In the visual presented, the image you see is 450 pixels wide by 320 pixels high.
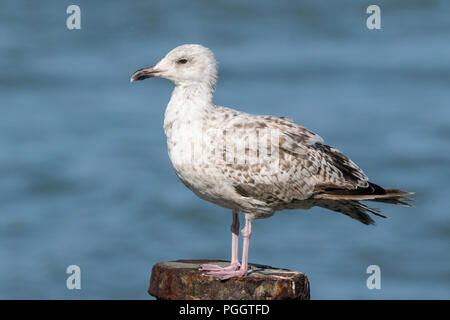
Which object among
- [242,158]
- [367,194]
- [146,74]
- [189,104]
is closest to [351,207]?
[367,194]

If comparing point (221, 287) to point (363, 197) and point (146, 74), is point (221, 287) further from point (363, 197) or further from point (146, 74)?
point (146, 74)

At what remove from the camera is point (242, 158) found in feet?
32.4

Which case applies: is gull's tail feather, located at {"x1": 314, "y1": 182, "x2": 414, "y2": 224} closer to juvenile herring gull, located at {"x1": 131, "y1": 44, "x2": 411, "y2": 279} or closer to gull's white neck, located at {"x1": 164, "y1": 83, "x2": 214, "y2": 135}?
juvenile herring gull, located at {"x1": 131, "y1": 44, "x2": 411, "y2": 279}

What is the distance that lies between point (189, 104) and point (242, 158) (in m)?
0.87

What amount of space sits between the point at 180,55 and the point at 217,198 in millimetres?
1717

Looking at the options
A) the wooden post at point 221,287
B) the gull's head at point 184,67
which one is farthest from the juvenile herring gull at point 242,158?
the wooden post at point 221,287

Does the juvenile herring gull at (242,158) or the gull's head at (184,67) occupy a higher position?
the gull's head at (184,67)

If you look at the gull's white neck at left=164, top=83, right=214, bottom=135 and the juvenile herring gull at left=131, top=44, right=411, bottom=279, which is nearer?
the juvenile herring gull at left=131, top=44, right=411, bottom=279

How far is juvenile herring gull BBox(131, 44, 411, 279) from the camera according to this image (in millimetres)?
9648

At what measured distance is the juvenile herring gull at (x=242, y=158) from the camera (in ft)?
31.7

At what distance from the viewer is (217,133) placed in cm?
973

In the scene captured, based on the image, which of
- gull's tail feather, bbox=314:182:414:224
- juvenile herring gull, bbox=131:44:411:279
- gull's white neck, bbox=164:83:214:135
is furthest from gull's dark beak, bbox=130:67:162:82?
gull's tail feather, bbox=314:182:414:224

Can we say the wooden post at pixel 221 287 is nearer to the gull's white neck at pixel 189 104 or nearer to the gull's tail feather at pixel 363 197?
the gull's tail feather at pixel 363 197

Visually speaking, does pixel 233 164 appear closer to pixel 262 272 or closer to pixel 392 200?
pixel 262 272
